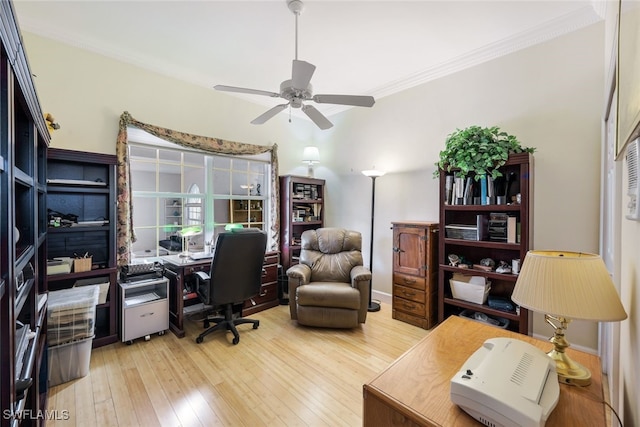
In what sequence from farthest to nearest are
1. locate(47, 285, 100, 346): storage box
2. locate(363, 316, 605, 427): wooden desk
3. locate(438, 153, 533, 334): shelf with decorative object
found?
locate(438, 153, 533, 334): shelf with decorative object
locate(47, 285, 100, 346): storage box
locate(363, 316, 605, 427): wooden desk

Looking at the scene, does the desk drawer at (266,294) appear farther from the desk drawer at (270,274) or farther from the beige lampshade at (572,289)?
the beige lampshade at (572,289)

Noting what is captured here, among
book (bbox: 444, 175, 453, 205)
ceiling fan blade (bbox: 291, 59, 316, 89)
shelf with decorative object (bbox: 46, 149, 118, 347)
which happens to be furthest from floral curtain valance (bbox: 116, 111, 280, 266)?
book (bbox: 444, 175, 453, 205)

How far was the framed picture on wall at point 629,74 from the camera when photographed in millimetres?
698

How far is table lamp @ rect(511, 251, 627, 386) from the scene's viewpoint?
88 cm

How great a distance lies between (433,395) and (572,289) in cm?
58

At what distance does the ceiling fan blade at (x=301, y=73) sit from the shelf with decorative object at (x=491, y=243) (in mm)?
1747

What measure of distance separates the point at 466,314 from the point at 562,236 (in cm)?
116

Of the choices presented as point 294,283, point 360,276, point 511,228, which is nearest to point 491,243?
point 511,228

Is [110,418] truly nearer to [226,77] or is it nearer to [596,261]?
[596,261]

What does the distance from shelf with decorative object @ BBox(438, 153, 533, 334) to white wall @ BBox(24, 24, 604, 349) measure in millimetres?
302

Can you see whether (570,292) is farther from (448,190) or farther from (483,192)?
(448,190)

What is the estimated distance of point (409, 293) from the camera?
10.5 feet

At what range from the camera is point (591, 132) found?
2375 mm

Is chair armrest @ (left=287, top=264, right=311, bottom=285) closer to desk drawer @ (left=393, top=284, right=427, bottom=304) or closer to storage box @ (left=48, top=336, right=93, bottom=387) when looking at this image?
desk drawer @ (left=393, top=284, right=427, bottom=304)
